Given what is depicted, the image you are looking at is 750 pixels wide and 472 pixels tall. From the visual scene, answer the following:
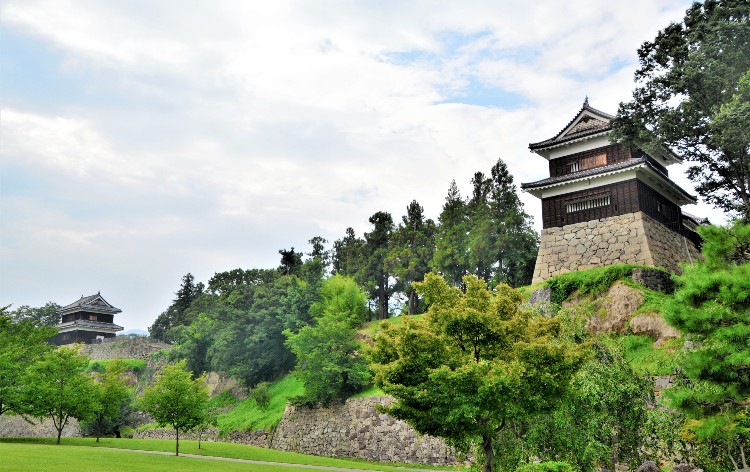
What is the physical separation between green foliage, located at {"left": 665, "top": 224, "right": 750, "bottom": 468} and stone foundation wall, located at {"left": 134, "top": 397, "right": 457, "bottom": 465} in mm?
13335

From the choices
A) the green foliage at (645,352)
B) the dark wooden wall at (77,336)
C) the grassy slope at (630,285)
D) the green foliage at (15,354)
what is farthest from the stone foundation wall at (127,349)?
the green foliage at (645,352)

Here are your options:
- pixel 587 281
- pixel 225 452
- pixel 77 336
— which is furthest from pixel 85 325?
pixel 587 281

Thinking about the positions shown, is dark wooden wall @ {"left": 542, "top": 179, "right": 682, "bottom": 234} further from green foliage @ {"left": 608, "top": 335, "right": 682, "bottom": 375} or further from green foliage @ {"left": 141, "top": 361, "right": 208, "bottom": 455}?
green foliage @ {"left": 141, "top": 361, "right": 208, "bottom": 455}

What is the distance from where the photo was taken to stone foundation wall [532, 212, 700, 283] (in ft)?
98.6

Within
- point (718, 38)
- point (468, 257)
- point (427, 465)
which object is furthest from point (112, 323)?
point (718, 38)

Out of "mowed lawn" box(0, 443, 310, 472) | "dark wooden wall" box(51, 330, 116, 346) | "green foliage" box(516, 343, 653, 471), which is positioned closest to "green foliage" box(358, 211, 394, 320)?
"mowed lawn" box(0, 443, 310, 472)

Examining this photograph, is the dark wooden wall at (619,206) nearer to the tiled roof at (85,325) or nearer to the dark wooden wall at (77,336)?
the tiled roof at (85,325)

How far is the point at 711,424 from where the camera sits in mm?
13656

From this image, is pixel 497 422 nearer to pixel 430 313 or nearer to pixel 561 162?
pixel 430 313

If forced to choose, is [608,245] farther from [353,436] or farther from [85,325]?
[85,325]

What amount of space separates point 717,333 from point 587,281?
15.6 m

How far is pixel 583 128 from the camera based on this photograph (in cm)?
3322

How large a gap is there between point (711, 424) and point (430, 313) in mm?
7356

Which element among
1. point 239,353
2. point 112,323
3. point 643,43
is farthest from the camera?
point 112,323
